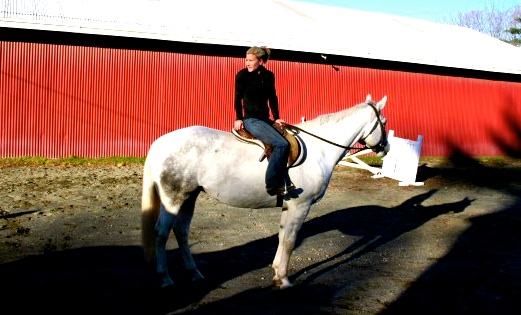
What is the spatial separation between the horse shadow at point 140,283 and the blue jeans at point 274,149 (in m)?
1.21

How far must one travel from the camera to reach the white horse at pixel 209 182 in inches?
238

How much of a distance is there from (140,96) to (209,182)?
1119cm

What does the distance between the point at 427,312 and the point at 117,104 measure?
1285 cm

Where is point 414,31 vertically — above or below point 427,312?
above

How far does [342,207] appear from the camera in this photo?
11.2 meters

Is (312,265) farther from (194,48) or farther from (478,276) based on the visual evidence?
(194,48)

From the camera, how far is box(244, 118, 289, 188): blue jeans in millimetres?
6029

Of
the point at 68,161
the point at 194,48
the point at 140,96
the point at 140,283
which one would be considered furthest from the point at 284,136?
the point at 194,48

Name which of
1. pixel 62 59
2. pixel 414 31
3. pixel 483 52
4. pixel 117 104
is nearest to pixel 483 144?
pixel 483 52

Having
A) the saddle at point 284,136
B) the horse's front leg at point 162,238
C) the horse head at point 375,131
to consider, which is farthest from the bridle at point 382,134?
the horse's front leg at point 162,238

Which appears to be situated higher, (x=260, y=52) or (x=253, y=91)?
(x=260, y=52)

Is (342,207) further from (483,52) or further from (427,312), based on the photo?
(483,52)

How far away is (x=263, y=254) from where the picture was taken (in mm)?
7625

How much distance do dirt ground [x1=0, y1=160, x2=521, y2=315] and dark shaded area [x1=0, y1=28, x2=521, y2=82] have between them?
4127mm
